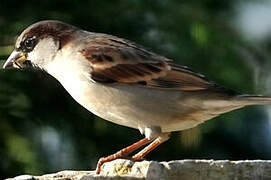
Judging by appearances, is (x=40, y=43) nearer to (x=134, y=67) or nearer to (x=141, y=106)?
(x=134, y=67)

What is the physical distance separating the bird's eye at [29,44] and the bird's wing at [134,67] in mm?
374

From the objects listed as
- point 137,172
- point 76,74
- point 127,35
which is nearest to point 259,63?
point 127,35

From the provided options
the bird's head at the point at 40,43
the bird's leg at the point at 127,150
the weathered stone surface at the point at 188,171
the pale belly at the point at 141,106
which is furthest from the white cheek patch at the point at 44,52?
the weathered stone surface at the point at 188,171

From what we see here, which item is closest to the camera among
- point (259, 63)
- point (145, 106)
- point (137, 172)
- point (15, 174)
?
point (137, 172)

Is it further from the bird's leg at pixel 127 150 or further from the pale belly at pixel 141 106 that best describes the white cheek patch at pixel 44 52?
the bird's leg at pixel 127 150

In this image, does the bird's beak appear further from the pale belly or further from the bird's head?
the pale belly

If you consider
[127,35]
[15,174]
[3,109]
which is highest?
[127,35]

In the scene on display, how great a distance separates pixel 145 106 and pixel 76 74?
0.40 meters

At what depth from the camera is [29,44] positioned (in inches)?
222

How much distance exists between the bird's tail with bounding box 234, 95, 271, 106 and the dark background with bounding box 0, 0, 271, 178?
0.49 metres

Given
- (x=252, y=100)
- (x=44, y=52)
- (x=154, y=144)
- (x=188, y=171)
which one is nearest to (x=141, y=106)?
(x=154, y=144)

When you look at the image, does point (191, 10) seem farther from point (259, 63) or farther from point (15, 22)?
point (15, 22)

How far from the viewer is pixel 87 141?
18.7ft

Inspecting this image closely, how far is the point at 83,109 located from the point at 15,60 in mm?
518
